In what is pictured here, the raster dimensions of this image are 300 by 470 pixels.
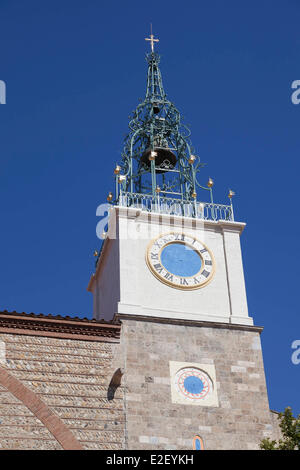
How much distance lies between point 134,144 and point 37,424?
1207 centimetres

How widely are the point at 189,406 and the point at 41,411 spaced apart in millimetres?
4078

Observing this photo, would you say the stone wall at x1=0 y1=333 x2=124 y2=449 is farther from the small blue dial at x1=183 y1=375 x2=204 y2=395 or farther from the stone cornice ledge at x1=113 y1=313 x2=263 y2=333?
the small blue dial at x1=183 y1=375 x2=204 y2=395

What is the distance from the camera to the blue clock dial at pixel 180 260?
2992 centimetres

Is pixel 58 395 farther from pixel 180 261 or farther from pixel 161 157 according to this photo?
pixel 161 157

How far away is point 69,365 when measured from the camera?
2683cm

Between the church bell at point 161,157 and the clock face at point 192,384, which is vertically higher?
Result: the church bell at point 161,157

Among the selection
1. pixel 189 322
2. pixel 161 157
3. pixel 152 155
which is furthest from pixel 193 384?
pixel 161 157

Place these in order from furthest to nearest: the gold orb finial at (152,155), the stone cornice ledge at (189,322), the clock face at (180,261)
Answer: the gold orb finial at (152,155), the clock face at (180,261), the stone cornice ledge at (189,322)

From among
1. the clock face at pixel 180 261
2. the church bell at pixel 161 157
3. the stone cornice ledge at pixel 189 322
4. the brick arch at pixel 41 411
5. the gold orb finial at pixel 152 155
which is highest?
the church bell at pixel 161 157

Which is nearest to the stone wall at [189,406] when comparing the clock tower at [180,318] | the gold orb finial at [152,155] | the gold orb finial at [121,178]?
the clock tower at [180,318]

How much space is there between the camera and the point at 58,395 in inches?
1033

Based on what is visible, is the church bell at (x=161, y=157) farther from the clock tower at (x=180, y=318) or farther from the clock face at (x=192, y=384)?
the clock face at (x=192, y=384)

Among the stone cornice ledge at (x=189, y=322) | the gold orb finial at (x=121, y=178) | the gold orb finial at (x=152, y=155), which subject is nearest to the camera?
the stone cornice ledge at (x=189, y=322)

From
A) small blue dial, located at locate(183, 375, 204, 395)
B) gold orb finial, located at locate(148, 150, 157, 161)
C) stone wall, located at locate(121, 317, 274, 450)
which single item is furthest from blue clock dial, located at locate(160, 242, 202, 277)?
gold orb finial, located at locate(148, 150, 157, 161)
